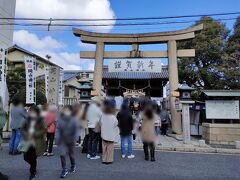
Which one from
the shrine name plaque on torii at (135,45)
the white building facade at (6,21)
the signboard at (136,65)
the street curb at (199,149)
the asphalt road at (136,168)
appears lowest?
the street curb at (199,149)

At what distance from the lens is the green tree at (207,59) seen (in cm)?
1901

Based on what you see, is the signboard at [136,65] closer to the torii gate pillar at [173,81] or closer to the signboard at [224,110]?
the torii gate pillar at [173,81]

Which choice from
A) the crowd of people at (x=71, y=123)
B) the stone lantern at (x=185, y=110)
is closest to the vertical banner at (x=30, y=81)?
the crowd of people at (x=71, y=123)

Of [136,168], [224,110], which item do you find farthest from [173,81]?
[136,168]

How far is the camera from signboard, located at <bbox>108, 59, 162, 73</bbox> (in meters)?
14.7

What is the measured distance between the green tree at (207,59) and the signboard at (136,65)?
5.94m

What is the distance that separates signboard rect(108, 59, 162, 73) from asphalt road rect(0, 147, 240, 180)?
7411 mm

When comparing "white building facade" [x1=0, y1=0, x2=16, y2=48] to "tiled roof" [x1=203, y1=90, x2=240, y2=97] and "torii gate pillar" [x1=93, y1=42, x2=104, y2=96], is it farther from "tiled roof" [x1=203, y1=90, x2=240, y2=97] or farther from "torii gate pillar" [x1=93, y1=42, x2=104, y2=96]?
"tiled roof" [x1=203, y1=90, x2=240, y2=97]

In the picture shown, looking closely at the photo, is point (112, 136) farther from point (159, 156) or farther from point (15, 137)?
point (15, 137)

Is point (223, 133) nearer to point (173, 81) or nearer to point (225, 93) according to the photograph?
point (225, 93)

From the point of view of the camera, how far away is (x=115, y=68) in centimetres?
1505

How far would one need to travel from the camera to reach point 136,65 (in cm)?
1487

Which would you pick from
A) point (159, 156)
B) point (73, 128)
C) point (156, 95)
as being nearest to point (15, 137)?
point (159, 156)

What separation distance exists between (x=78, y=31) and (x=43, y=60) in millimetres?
13871
